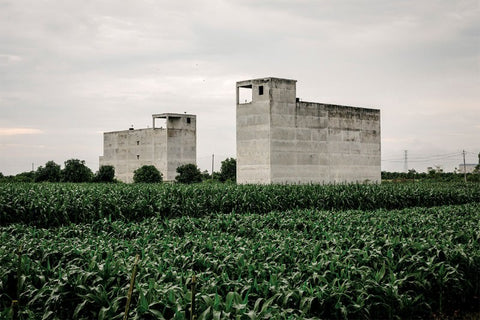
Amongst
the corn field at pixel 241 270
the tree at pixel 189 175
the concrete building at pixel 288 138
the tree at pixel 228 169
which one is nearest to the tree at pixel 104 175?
the tree at pixel 189 175

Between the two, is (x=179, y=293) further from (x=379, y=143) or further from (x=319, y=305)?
(x=379, y=143)

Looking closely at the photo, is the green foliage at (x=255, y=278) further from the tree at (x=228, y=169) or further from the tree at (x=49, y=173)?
the tree at (x=228, y=169)

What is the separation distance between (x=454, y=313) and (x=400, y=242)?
1629mm

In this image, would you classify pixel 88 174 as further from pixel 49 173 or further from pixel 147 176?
pixel 147 176

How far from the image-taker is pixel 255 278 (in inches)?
251

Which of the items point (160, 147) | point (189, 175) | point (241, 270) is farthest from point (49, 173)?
point (241, 270)

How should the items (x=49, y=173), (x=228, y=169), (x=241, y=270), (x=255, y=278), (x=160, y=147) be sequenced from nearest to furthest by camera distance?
(x=255, y=278) → (x=241, y=270) → (x=49, y=173) → (x=228, y=169) → (x=160, y=147)

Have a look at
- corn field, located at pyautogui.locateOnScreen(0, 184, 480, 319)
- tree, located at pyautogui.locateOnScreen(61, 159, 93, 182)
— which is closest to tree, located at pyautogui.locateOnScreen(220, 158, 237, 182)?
tree, located at pyautogui.locateOnScreen(61, 159, 93, 182)

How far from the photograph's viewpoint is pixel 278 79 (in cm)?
3027

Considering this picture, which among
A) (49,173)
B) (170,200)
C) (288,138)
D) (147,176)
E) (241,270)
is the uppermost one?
(288,138)

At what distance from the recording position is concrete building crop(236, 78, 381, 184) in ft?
98.1

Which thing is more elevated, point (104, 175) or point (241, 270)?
point (104, 175)

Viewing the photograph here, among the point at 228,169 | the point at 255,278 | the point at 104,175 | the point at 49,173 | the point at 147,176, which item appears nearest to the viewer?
the point at 255,278

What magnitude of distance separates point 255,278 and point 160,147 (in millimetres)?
45242
